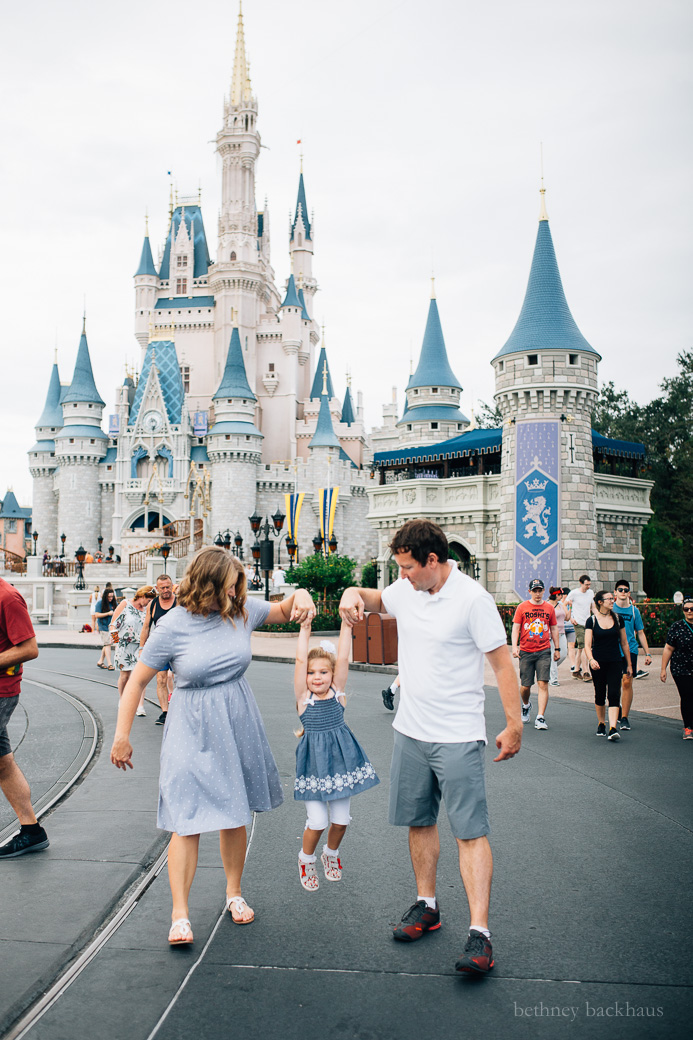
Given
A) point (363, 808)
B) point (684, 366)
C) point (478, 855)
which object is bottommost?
point (363, 808)

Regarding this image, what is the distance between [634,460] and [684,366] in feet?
64.4

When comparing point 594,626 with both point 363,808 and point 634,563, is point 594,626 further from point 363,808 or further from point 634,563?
point 634,563

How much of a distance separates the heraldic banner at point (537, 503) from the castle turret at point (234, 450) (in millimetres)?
28255

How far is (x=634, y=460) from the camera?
110 ft

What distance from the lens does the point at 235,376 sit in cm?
5781

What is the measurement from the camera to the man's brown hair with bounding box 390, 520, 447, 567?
347 centimetres

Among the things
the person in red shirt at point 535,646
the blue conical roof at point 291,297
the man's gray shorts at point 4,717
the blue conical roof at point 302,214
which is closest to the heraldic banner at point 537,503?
the person in red shirt at point 535,646

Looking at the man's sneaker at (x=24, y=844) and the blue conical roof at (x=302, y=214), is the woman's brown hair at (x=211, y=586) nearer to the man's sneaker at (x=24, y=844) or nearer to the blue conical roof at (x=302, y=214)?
the man's sneaker at (x=24, y=844)

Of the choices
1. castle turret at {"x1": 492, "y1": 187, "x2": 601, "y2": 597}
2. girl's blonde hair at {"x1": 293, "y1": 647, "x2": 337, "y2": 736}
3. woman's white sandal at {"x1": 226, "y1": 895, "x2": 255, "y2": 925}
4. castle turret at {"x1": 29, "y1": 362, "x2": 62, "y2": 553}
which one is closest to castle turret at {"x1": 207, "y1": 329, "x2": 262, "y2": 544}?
castle turret at {"x1": 29, "y1": 362, "x2": 62, "y2": 553}

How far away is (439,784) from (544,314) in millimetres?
27158

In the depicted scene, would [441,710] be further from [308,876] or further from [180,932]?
[180,932]

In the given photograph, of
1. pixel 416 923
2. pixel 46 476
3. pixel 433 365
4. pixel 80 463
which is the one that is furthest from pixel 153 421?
pixel 416 923

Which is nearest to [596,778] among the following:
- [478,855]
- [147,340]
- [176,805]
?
[478,855]

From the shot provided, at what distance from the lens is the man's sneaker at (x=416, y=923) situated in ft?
11.5
